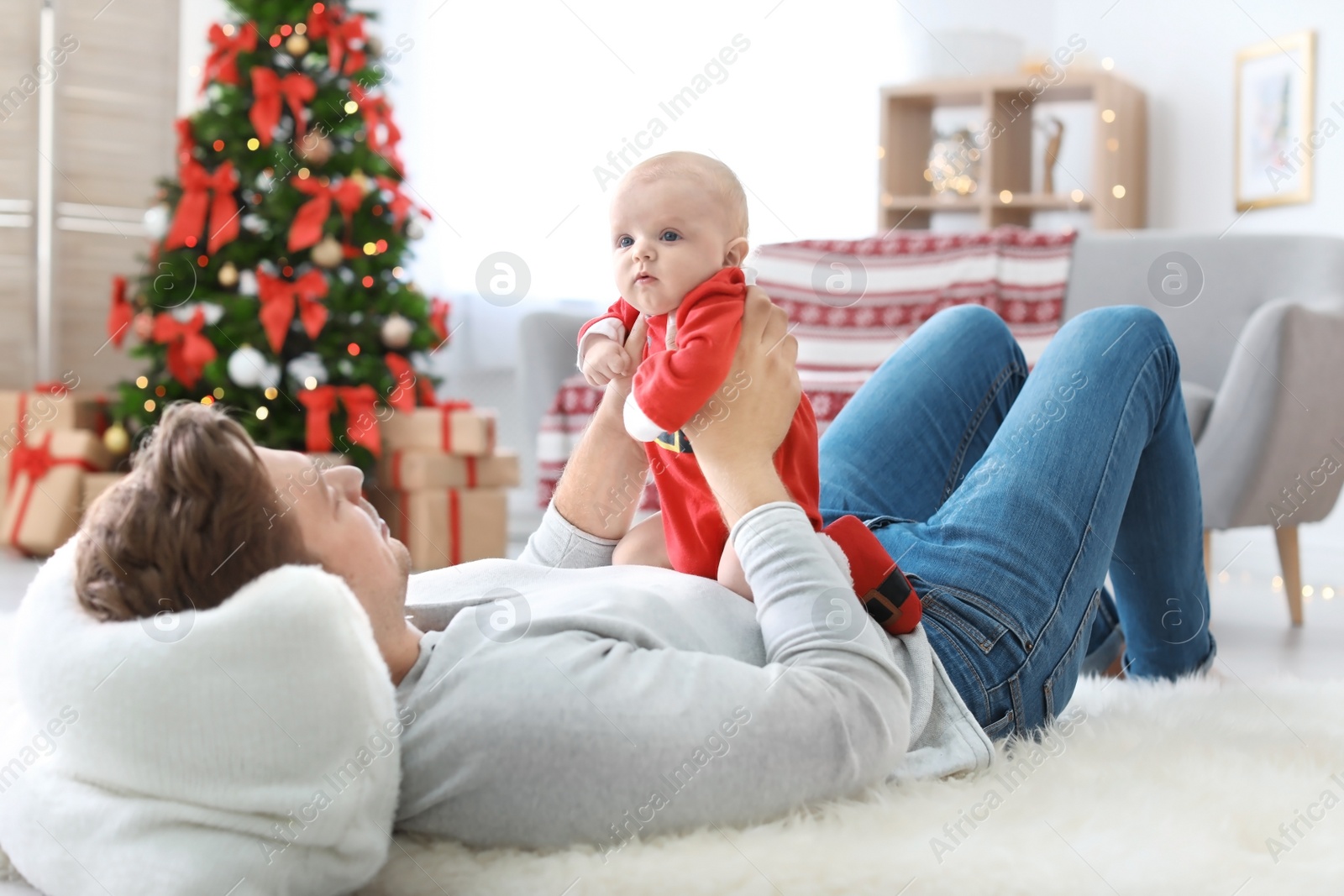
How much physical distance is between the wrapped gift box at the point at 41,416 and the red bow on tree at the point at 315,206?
0.96m

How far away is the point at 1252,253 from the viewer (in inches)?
115

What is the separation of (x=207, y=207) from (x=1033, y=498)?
274cm

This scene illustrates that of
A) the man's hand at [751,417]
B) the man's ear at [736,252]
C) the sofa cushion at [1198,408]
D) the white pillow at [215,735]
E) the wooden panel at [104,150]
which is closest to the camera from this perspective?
the white pillow at [215,735]

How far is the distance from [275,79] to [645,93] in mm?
1427

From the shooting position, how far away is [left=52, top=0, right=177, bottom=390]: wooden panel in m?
3.89

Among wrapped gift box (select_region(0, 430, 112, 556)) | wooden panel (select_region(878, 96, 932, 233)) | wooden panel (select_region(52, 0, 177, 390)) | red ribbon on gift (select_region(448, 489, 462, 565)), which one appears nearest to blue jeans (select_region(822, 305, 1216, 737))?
red ribbon on gift (select_region(448, 489, 462, 565))

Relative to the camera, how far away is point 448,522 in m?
3.23

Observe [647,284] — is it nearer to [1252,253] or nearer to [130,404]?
[1252,253]

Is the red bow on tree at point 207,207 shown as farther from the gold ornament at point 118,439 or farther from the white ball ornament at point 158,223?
the gold ornament at point 118,439

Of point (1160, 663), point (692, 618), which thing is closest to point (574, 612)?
point (692, 618)

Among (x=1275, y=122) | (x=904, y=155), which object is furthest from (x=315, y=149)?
(x=1275, y=122)

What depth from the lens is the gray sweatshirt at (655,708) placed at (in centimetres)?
79

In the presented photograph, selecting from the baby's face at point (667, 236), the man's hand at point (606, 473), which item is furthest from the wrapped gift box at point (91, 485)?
the baby's face at point (667, 236)

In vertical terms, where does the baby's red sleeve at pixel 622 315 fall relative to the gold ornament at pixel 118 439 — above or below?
above
